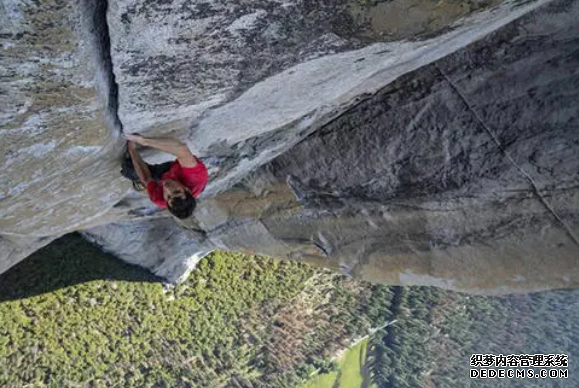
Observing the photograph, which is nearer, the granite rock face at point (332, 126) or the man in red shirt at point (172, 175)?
the granite rock face at point (332, 126)

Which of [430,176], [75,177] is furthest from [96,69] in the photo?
[430,176]

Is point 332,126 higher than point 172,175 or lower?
lower

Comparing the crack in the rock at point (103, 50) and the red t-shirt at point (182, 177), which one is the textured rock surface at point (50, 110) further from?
the red t-shirt at point (182, 177)

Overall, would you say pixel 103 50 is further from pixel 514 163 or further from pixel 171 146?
pixel 514 163

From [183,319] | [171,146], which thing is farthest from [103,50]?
[183,319]

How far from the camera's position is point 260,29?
2207mm

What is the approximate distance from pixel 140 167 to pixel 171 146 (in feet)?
0.88

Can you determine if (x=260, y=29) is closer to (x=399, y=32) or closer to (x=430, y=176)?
(x=399, y=32)

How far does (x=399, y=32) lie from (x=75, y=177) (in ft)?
6.93

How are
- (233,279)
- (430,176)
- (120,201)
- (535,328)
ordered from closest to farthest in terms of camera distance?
1. (430,176)
2. (120,201)
3. (233,279)
4. (535,328)

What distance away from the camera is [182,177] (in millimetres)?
3514

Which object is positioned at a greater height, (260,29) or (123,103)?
(260,29)

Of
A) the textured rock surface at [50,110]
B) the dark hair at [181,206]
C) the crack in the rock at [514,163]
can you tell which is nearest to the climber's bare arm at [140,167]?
the textured rock surface at [50,110]

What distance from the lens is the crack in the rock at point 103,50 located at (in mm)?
1890
